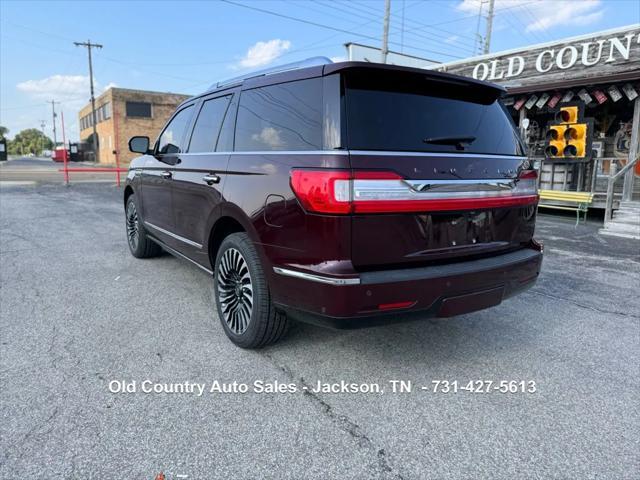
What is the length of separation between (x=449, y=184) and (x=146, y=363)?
7.39 feet

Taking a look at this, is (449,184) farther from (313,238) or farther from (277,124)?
(277,124)

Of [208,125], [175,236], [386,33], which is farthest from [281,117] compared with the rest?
[386,33]

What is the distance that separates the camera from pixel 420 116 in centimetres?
277

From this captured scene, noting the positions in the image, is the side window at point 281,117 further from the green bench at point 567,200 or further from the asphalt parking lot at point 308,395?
the green bench at point 567,200

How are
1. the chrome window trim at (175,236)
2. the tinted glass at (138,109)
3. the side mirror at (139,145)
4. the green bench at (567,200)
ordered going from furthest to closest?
1. the tinted glass at (138,109)
2. the green bench at (567,200)
3. the side mirror at (139,145)
4. the chrome window trim at (175,236)

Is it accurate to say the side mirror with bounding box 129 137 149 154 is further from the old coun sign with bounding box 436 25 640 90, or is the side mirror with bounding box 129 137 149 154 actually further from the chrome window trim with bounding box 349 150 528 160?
the old coun sign with bounding box 436 25 640 90

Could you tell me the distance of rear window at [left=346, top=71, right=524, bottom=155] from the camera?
2570 mm

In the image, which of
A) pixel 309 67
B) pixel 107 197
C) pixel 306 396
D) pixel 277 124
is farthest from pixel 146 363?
pixel 107 197

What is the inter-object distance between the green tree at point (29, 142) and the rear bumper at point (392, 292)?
147964 mm

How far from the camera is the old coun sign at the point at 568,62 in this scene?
11242 millimetres

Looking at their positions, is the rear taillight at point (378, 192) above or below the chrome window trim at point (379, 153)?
below

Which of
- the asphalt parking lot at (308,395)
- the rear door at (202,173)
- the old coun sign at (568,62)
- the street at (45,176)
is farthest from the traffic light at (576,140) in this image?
the street at (45,176)

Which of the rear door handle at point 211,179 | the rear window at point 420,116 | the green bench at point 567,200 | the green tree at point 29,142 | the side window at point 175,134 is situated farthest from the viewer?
the green tree at point 29,142

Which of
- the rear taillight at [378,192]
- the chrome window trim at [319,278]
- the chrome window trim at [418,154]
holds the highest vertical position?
the chrome window trim at [418,154]
